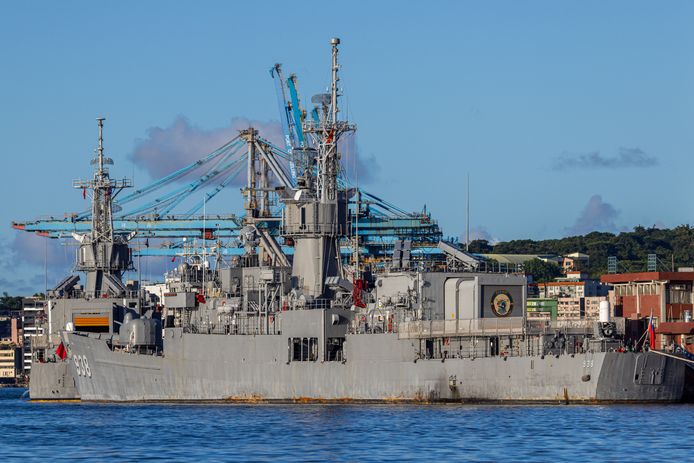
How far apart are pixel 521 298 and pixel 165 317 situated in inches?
904

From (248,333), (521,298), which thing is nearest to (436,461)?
(521,298)

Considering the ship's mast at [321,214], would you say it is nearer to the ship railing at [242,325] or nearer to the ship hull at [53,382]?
the ship railing at [242,325]

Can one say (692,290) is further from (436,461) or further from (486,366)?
(436,461)

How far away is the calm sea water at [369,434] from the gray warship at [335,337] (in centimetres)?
179

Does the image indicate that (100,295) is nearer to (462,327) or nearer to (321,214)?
(321,214)

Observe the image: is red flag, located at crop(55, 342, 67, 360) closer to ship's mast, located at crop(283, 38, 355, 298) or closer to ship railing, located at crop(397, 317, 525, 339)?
ship's mast, located at crop(283, 38, 355, 298)

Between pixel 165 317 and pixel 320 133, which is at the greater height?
pixel 320 133

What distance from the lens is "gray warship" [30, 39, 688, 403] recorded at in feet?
195

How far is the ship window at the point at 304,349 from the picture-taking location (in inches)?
2714

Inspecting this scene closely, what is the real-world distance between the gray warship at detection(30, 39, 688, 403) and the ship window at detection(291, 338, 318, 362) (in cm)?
7

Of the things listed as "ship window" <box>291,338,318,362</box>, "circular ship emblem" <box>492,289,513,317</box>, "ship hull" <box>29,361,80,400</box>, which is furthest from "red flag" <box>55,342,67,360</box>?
"circular ship emblem" <box>492,289,513,317</box>

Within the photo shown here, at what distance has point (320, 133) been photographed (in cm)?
7394

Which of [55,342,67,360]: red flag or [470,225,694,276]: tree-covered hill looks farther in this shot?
[470,225,694,276]: tree-covered hill

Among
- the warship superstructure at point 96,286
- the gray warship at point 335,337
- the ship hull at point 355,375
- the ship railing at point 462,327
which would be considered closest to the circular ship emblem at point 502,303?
the gray warship at point 335,337
